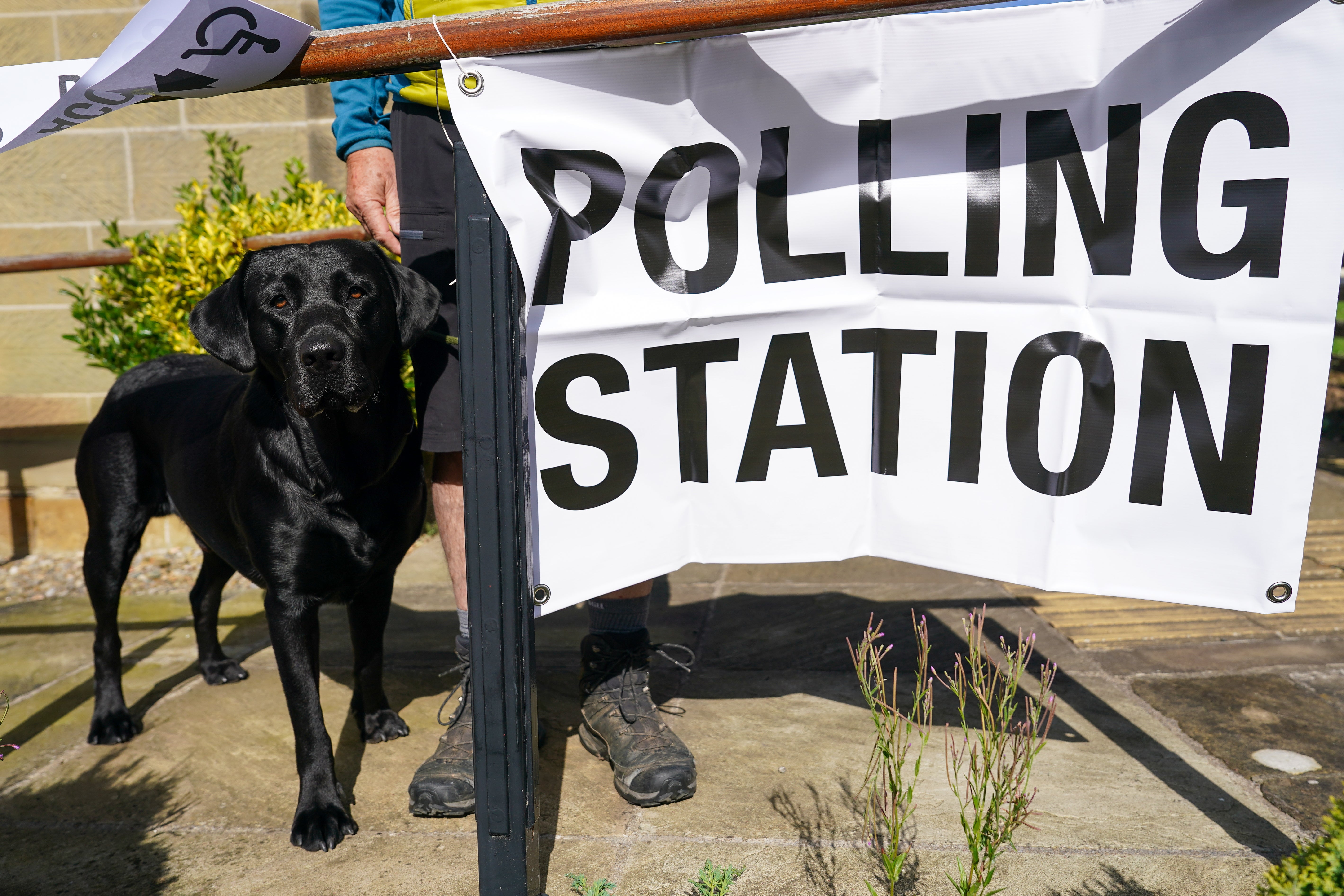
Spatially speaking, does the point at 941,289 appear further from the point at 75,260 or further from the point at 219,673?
the point at 75,260

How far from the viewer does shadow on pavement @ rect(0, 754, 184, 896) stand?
6.62 feet

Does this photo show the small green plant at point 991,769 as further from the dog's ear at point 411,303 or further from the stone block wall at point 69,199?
the stone block wall at point 69,199

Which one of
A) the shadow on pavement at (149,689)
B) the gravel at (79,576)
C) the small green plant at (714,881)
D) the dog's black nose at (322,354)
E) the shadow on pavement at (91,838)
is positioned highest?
the dog's black nose at (322,354)

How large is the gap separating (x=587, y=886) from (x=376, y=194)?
1.68 m

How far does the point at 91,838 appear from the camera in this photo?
2197mm

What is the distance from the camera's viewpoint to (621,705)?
2.46 metres

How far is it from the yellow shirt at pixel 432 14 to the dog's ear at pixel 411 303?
381 mm

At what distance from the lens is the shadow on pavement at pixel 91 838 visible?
6.62 ft

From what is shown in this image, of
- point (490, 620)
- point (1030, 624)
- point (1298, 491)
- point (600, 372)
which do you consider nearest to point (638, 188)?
point (600, 372)

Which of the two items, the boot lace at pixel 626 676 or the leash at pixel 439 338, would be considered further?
the boot lace at pixel 626 676

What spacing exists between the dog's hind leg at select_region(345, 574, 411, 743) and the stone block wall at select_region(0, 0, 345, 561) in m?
2.67

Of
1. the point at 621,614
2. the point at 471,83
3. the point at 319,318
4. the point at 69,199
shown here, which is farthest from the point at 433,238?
the point at 69,199

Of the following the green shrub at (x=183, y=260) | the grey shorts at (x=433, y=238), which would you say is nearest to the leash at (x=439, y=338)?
the grey shorts at (x=433, y=238)

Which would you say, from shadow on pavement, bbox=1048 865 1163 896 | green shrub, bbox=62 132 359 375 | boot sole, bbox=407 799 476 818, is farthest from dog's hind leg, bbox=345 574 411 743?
green shrub, bbox=62 132 359 375
